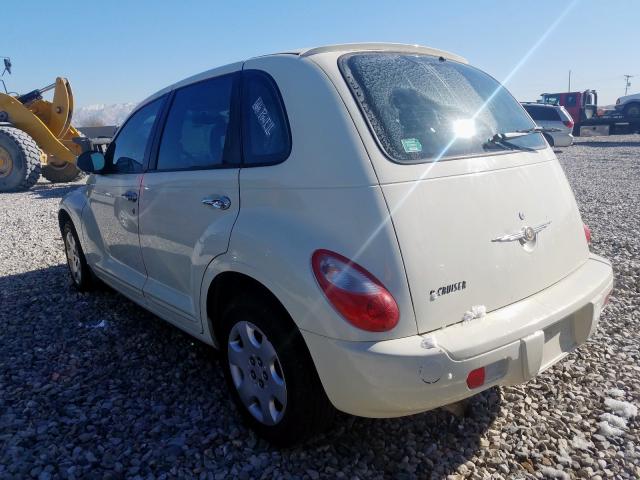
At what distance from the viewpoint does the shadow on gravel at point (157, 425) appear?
2287 mm

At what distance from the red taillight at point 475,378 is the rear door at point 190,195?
4.02 ft

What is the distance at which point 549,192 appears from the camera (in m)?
2.47

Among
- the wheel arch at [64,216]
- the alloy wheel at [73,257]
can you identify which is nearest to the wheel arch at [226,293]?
the alloy wheel at [73,257]

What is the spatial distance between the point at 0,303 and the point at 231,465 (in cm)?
340

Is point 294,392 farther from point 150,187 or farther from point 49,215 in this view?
point 49,215

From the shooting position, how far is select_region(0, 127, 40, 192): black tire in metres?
11.5

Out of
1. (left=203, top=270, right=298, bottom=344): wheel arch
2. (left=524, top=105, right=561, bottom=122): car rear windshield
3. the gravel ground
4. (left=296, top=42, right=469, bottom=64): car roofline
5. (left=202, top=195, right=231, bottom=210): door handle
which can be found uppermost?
(left=296, top=42, right=469, bottom=64): car roofline

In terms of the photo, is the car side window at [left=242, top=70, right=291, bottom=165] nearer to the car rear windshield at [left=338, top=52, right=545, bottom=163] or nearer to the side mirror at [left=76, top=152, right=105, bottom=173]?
the car rear windshield at [left=338, top=52, right=545, bottom=163]

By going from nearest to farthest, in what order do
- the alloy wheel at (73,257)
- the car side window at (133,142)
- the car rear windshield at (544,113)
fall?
the car side window at (133,142) → the alloy wheel at (73,257) → the car rear windshield at (544,113)

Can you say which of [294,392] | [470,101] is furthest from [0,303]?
[470,101]

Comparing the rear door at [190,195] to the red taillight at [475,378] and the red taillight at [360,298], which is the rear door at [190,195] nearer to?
the red taillight at [360,298]

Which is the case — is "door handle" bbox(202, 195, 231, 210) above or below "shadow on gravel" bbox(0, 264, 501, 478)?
above

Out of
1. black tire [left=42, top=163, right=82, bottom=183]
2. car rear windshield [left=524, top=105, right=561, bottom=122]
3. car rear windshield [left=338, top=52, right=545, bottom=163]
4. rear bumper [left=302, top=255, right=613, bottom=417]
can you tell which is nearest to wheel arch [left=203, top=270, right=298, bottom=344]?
rear bumper [left=302, top=255, right=613, bottom=417]

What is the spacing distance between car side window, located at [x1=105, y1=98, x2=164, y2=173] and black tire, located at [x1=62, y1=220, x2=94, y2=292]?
3.64 feet
